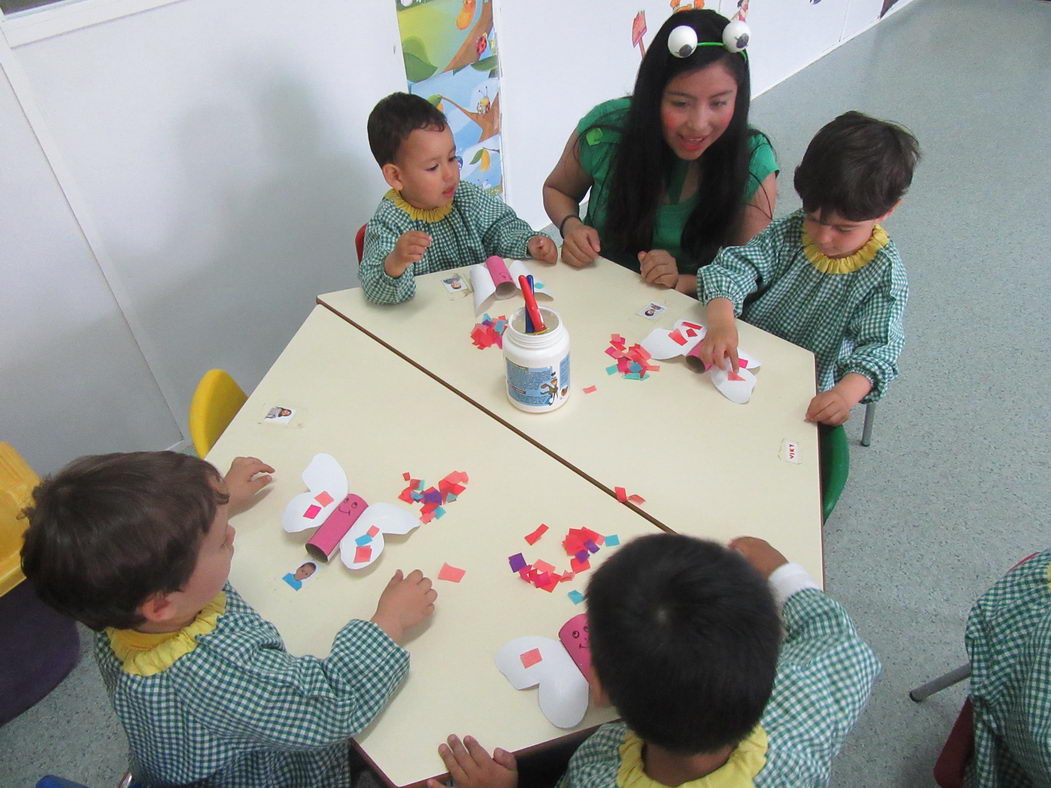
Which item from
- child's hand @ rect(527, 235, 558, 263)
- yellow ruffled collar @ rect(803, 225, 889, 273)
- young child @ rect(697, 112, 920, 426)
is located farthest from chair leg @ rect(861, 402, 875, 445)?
child's hand @ rect(527, 235, 558, 263)

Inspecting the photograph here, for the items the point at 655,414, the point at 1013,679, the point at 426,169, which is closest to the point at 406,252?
the point at 426,169

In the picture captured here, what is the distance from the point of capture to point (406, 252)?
143 cm

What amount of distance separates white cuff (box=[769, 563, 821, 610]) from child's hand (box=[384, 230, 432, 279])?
0.93m

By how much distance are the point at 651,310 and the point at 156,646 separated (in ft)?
3.53

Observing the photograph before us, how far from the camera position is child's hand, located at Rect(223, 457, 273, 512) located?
1.08 m

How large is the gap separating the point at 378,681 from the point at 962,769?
34.5 inches

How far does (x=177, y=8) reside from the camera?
159 cm

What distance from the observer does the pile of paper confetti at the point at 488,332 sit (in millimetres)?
1387

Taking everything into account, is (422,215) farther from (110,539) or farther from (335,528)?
(110,539)

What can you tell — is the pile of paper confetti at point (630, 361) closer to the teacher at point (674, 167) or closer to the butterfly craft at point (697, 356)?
the butterfly craft at point (697, 356)

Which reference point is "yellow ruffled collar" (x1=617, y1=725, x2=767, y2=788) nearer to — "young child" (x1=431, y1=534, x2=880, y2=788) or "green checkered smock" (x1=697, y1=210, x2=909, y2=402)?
"young child" (x1=431, y1=534, x2=880, y2=788)

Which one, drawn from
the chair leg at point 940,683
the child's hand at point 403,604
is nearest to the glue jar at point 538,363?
the child's hand at point 403,604

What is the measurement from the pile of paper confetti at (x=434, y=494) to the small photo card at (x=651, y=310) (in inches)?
→ 22.3

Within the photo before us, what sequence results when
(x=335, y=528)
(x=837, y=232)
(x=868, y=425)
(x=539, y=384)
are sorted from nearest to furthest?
(x=335, y=528) → (x=539, y=384) → (x=837, y=232) → (x=868, y=425)
